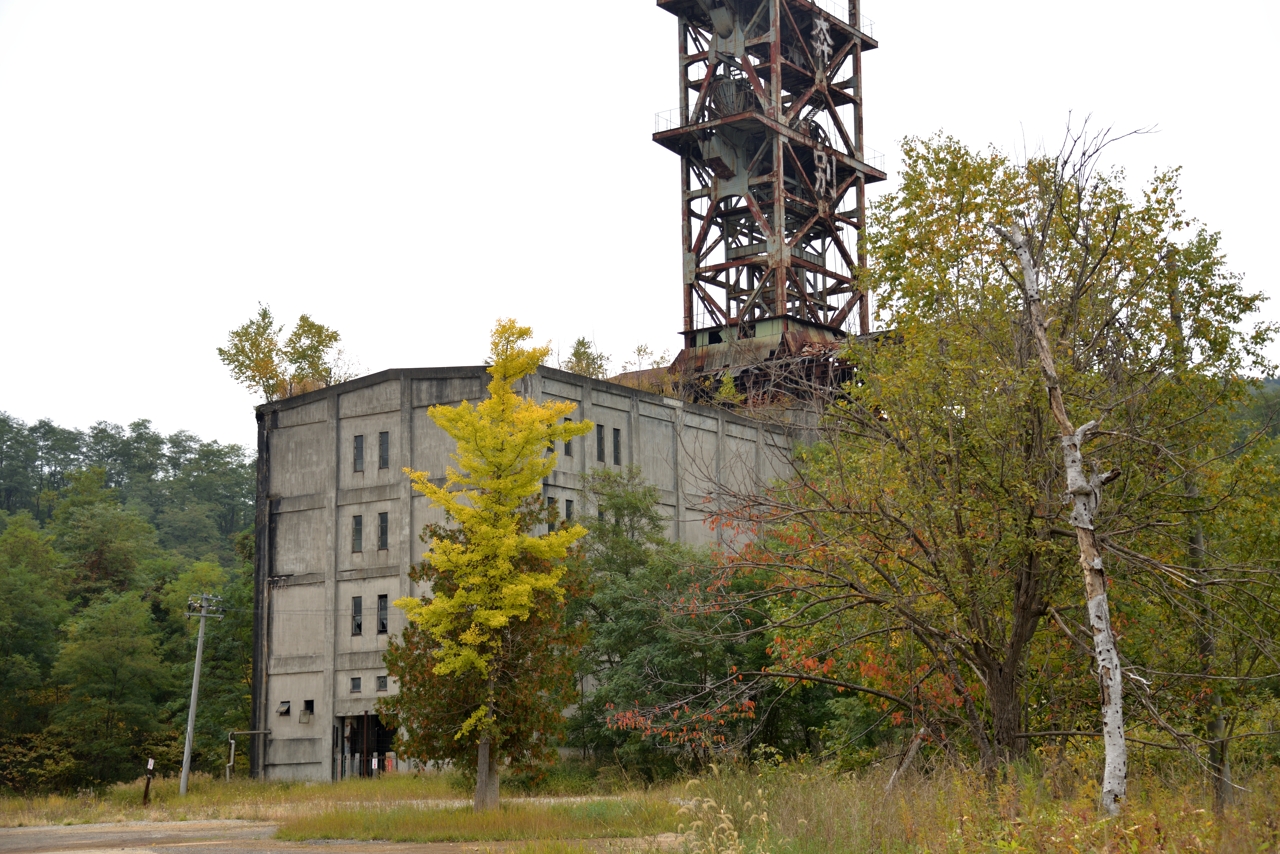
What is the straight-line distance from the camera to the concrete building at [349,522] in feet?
156

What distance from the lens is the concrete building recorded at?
1875 inches

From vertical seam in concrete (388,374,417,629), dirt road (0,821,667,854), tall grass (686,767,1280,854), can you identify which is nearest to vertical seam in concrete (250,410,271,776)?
vertical seam in concrete (388,374,417,629)

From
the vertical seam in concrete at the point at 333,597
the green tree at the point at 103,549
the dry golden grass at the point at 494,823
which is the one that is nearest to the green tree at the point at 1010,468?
the dry golden grass at the point at 494,823

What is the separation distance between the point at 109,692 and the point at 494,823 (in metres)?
36.2

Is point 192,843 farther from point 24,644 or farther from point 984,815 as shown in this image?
point 24,644

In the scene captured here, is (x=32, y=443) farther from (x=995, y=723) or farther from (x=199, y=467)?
(x=995, y=723)

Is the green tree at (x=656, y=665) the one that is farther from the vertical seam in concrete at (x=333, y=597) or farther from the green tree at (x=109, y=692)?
the green tree at (x=109, y=692)

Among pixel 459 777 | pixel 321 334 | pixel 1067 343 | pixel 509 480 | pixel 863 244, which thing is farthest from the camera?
pixel 321 334

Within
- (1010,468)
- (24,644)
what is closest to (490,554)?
(1010,468)

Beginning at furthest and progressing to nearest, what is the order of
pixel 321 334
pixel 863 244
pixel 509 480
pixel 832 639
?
pixel 321 334, pixel 509 480, pixel 863 244, pixel 832 639

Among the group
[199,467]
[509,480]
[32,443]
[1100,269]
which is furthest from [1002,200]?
[32,443]

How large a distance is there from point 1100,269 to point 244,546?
61.6m

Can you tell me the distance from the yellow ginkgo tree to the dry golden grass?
5.71 ft

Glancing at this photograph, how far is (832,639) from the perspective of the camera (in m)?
18.8
